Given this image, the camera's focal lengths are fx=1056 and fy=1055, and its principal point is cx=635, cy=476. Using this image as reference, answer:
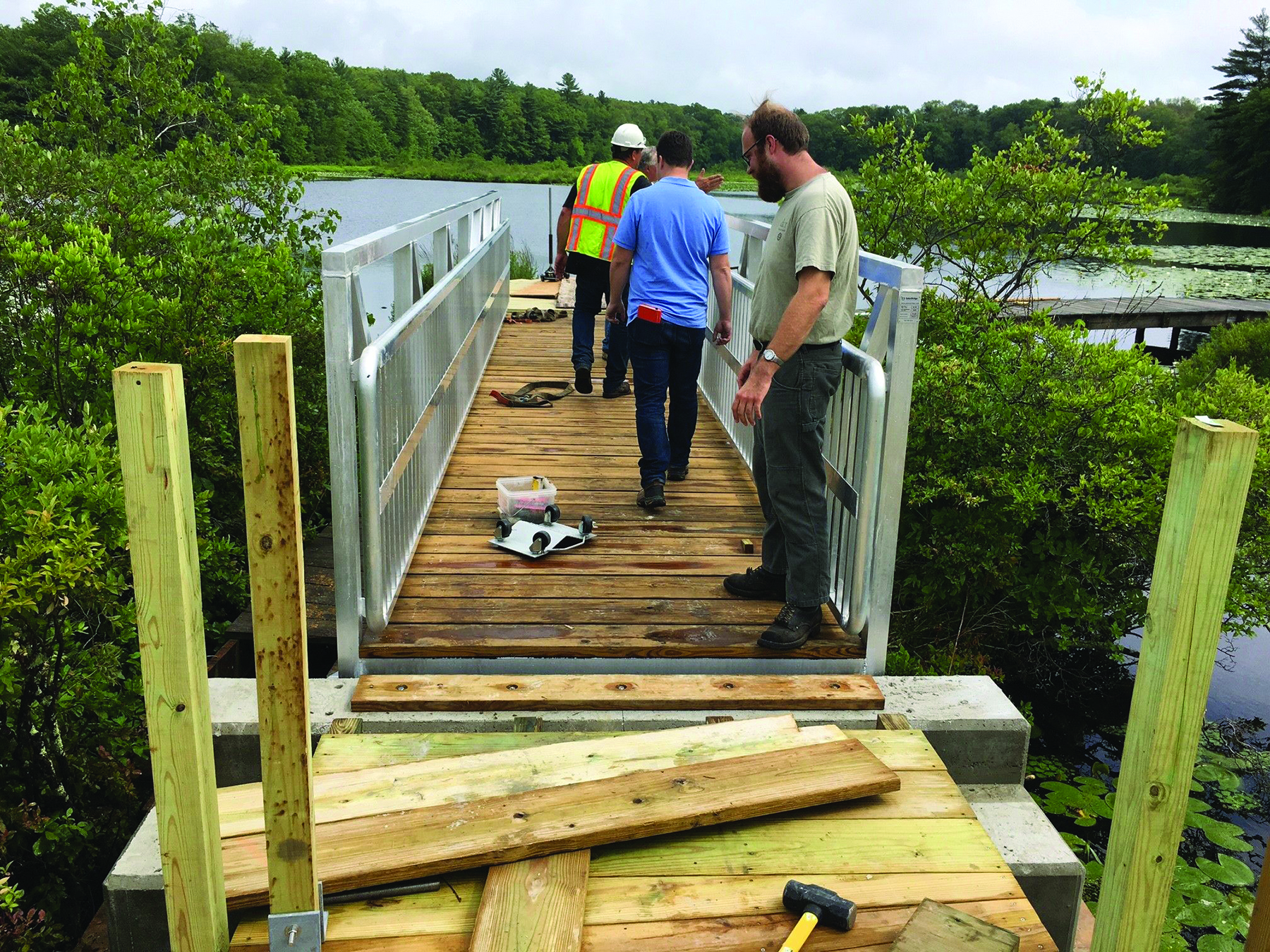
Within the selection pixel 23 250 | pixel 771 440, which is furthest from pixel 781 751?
pixel 23 250

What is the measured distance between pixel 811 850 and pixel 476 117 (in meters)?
54.9

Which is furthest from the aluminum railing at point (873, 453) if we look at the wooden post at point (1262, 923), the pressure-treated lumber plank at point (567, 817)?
the wooden post at point (1262, 923)

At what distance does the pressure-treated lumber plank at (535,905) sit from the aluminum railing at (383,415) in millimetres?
1277

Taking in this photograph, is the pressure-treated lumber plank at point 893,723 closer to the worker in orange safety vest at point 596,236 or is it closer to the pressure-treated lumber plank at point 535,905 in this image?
the pressure-treated lumber plank at point 535,905

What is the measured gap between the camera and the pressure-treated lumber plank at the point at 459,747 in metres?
3.08

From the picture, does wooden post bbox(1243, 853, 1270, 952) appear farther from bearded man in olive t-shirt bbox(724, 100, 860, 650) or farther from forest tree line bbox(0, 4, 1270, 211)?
forest tree line bbox(0, 4, 1270, 211)

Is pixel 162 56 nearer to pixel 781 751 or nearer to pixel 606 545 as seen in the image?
pixel 606 545

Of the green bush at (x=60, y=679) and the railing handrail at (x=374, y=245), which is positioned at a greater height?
the railing handrail at (x=374, y=245)

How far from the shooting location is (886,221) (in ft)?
30.4

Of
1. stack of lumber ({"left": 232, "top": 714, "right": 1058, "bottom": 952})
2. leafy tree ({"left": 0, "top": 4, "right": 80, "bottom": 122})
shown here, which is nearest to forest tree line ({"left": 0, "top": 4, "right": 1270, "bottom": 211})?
leafy tree ({"left": 0, "top": 4, "right": 80, "bottom": 122})

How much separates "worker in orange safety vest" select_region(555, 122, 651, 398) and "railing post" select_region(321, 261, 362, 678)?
156 inches

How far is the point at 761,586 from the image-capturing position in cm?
422

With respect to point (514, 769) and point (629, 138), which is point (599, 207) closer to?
point (629, 138)

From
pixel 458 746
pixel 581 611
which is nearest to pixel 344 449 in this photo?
pixel 458 746
